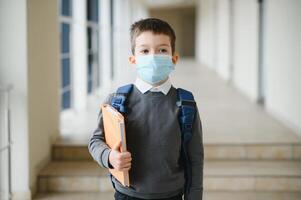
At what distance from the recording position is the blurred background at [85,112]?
362 cm

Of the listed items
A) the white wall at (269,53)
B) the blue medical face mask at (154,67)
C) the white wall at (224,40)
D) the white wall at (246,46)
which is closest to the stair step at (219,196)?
the white wall at (269,53)

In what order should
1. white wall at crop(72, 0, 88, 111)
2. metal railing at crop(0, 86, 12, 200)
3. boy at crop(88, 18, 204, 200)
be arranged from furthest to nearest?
white wall at crop(72, 0, 88, 111) < metal railing at crop(0, 86, 12, 200) < boy at crop(88, 18, 204, 200)

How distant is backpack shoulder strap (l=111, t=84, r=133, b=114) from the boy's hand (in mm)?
130

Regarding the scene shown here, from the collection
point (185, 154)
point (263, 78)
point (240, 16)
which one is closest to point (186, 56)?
point (240, 16)

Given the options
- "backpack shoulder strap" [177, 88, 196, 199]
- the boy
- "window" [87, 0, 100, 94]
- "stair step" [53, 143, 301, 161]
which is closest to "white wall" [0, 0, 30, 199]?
"stair step" [53, 143, 301, 161]

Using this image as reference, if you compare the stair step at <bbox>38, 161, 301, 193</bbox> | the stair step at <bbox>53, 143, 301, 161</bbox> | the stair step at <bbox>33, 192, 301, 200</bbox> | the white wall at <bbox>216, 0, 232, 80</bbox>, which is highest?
the white wall at <bbox>216, 0, 232, 80</bbox>

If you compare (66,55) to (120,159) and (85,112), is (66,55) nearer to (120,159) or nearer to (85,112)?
(85,112)

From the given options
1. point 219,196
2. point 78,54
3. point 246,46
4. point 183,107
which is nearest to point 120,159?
point 183,107

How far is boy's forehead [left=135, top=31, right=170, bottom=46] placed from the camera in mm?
1529

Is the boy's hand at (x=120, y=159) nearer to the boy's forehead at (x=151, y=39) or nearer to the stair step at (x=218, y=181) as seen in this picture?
the boy's forehead at (x=151, y=39)

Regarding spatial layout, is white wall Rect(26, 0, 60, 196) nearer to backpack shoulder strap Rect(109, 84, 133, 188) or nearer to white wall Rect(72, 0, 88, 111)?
white wall Rect(72, 0, 88, 111)

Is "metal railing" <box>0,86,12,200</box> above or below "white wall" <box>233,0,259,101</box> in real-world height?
below

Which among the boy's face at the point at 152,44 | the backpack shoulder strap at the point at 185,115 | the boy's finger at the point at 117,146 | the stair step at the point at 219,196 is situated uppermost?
the boy's face at the point at 152,44

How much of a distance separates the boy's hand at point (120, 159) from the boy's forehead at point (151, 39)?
0.34 meters
